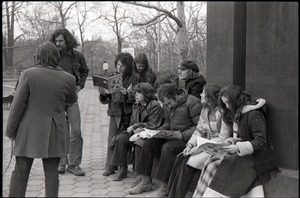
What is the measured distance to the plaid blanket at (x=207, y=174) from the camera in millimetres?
3277

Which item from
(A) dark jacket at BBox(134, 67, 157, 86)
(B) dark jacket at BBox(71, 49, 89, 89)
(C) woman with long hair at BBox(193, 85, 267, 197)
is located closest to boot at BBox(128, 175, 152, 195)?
(C) woman with long hair at BBox(193, 85, 267, 197)

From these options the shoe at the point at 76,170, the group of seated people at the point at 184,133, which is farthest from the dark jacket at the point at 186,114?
the shoe at the point at 76,170

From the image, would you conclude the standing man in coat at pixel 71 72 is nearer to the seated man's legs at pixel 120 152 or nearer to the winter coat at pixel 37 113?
the seated man's legs at pixel 120 152

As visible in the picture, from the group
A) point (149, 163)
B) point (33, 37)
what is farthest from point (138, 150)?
point (33, 37)

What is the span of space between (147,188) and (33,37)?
18.0 metres

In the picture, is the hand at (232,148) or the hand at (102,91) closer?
the hand at (232,148)

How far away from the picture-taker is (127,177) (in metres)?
4.59

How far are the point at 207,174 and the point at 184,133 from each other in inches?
27.2

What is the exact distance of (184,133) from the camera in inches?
154

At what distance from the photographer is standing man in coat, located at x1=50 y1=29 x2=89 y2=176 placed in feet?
14.8

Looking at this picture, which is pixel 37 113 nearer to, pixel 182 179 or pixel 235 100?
pixel 182 179

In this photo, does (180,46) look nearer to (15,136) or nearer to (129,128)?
(129,128)

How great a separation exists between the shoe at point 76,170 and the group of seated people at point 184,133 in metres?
0.29

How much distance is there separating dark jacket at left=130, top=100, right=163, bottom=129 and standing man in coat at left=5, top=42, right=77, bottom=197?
135cm
